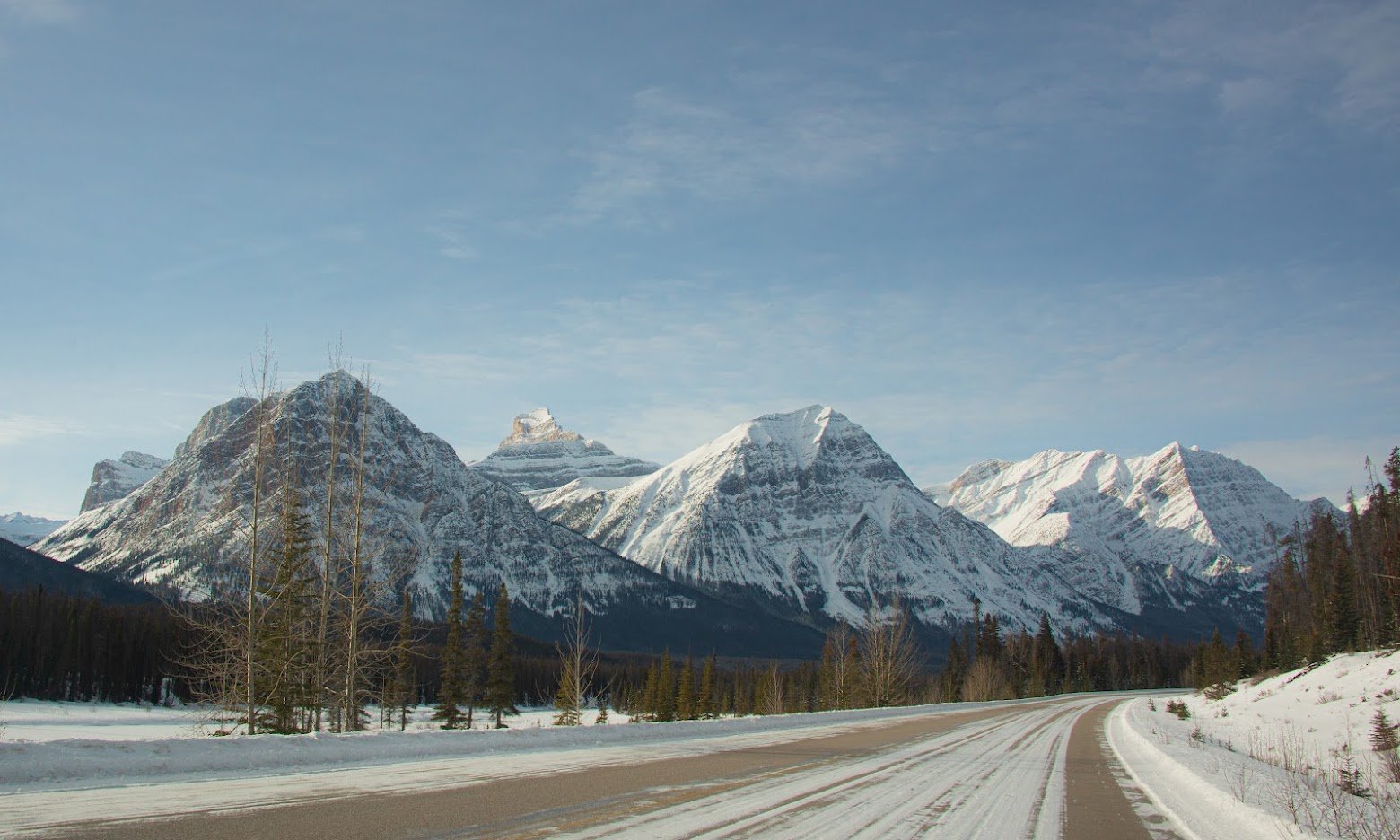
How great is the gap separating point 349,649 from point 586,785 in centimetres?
1501

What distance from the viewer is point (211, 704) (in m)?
24.6

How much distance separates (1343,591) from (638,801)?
81.4m

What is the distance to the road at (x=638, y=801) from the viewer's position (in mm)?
8148

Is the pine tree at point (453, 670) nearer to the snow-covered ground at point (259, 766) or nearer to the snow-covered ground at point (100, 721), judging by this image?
the snow-covered ground at point (100, 721)

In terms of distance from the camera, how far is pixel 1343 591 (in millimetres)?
71562

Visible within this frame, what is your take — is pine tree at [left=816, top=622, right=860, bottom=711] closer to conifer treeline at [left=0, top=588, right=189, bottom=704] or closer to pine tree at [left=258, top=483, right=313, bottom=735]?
pine tree at [left=258, top=483, right=313, bottom=735]

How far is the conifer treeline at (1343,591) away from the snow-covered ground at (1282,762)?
38.1ft

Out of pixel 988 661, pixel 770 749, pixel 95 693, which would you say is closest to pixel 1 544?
pixel 95 693

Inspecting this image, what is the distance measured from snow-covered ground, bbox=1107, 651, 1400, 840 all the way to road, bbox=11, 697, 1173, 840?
92cm

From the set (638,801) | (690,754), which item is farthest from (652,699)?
(638,801)

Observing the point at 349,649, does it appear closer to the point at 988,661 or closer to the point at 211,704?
the point at 211,704

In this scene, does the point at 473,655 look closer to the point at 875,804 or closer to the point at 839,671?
the point at 839,671

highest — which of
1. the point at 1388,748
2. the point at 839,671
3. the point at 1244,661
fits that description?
the point at 1388,748

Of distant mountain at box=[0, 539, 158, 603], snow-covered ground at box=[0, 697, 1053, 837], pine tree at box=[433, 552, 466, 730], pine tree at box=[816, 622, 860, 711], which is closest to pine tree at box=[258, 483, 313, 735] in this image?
snow-covered ground at box=[0, 697, 1053, 837]
